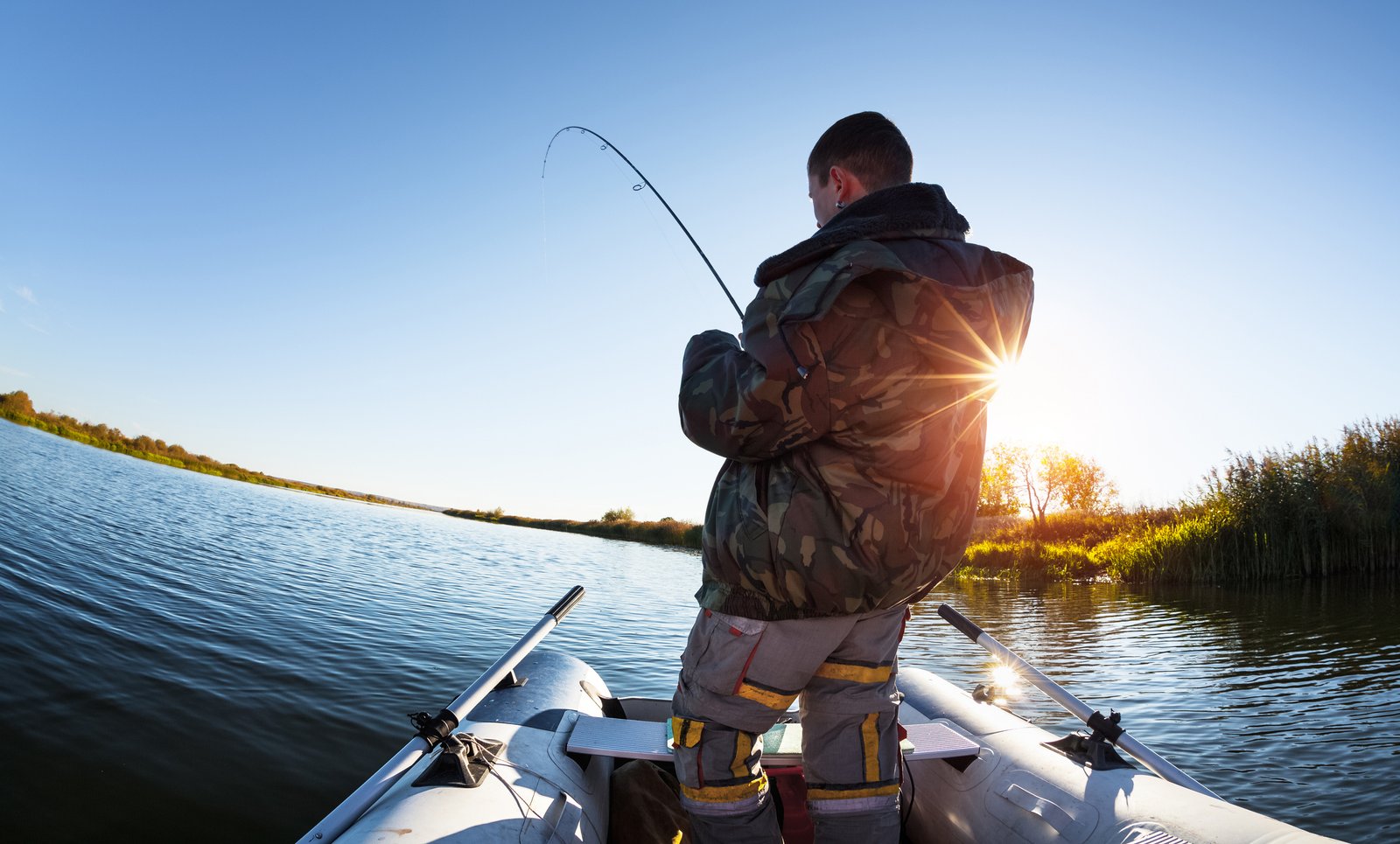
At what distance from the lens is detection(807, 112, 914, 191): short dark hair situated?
1.99 metres

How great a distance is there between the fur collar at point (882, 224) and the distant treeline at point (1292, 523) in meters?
20.1

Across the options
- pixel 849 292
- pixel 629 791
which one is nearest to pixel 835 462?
pixel 849 292

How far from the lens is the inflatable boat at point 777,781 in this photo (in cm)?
226

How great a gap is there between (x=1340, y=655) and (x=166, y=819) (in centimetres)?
1171

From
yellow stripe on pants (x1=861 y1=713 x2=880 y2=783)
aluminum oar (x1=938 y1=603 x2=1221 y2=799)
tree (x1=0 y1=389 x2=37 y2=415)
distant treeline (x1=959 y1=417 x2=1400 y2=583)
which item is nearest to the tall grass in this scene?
distant treeline (x1=959 y1=417 x2=1400 y2=583)

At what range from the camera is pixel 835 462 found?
1.76 meters

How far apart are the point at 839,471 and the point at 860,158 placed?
0.91m

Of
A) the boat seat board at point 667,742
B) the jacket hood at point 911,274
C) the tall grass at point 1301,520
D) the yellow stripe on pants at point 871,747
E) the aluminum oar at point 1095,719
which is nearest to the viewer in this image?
the jacket hood at point 911,274

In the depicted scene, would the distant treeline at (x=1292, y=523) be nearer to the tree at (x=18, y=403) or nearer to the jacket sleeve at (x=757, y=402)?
the jacket sleeve at (x=757, y=402)

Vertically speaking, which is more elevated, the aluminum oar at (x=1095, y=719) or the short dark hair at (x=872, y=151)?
the short dark hair at (x=872, y=151)

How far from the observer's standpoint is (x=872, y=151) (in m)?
1.99

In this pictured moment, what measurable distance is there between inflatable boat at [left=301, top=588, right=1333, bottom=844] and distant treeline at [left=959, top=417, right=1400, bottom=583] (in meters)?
17.6

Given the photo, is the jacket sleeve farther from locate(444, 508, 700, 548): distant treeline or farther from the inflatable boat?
locate(444, 508, 700, 548): distant treeline

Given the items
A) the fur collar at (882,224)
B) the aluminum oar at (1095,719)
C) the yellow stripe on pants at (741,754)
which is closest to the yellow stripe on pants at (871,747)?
the yellow stripe on pants at (741,754)
